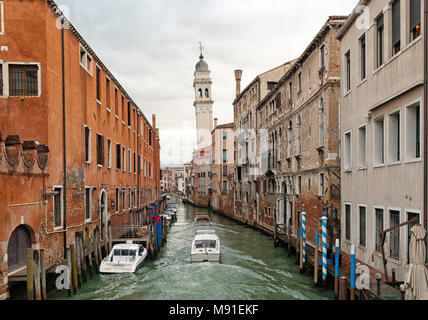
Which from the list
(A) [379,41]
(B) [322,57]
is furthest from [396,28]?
(B) [322,57]

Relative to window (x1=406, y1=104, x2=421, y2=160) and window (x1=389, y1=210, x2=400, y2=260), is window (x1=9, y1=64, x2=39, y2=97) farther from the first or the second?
window (x1=389, y1=210, x2=400, y2=260)

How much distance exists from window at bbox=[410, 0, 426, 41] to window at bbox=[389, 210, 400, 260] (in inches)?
148

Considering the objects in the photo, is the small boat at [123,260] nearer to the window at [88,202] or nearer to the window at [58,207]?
the window at [88,202]

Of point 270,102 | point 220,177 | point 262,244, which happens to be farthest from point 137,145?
point 220,177

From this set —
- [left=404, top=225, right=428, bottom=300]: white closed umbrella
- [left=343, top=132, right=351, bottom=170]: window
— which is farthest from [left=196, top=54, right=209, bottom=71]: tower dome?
[left=404, top=225, right=428, bottom=300]: white closed umbrella

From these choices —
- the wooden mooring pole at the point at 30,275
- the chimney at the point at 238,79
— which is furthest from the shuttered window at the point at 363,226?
the chimney at the point at 238,79

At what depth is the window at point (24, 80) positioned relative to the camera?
38.7ft

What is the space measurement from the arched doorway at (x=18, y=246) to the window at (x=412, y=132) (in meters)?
9.37

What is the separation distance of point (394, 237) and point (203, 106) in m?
61.2

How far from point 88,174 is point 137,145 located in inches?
488

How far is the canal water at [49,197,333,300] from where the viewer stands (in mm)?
11656

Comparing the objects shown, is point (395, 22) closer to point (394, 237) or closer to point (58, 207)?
point (394, 237)

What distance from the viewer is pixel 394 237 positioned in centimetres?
915
